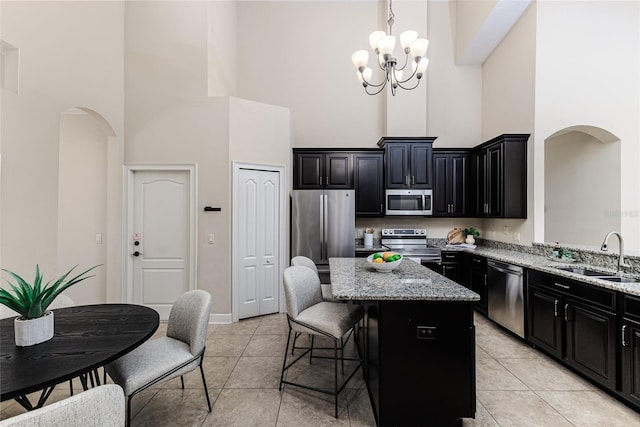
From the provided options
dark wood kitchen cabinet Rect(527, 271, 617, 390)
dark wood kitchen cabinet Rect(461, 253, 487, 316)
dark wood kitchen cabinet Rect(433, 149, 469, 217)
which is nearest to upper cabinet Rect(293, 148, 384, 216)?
dark wood kitchen cabinet Rect(433, 149, 469, 217)

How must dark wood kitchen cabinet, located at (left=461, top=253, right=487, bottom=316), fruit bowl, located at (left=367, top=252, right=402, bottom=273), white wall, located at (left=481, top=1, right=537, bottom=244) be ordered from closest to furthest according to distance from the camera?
fruit bowl, located at (left=367, top=252, right=402, bottom=273) → white wall, located at (left=481, top=1, right=537, bottom=244) → dark wood kitchen cabinet, located at (left=461, top=253, right=487, bottom=316)

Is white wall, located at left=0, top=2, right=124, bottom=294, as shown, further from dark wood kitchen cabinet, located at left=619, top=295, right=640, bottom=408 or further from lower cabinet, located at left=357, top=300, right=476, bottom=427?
dark wood kitchen cabinet, located at left=619, top=295, right=640, bottom=408

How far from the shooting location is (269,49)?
5.26 metres

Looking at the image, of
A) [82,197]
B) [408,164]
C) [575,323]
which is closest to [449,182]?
[408,164]

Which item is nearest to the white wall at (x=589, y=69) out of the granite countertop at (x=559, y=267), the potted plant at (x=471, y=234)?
the granite countertop at (x=559, y=267)

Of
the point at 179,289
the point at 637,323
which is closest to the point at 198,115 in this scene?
the point at 179,289

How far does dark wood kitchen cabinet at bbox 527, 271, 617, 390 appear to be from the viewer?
2320mm

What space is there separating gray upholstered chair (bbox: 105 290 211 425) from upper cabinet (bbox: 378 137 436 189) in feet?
11.8

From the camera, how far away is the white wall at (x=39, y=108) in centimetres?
253

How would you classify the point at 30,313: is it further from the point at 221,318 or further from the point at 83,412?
the point at 221,318

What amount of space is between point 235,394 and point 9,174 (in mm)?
2731

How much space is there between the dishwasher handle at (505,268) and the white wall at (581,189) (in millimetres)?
1200

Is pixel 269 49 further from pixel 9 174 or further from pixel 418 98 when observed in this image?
pixel 9 174

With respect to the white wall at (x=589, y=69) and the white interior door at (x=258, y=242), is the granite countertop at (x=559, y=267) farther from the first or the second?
the white interior door at (x=258, y=242)
